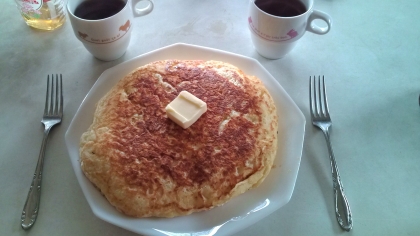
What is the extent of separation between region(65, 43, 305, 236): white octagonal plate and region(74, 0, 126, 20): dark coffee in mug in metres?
0.23

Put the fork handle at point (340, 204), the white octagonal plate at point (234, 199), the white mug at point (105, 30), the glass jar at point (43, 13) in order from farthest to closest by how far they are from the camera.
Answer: the glass jar at point (43, 13)
the white mug at point (105, 30)
the fork handle at point (340, 204)
the white octagonal plate at point (234, 199)

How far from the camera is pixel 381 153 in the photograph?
Answer: 4.28ft

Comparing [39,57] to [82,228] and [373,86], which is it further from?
[373,86]

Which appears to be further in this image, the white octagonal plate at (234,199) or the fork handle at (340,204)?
the fork handle at (340,204)

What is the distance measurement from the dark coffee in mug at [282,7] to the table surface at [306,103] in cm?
25

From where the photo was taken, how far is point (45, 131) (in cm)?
127

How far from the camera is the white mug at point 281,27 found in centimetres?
135

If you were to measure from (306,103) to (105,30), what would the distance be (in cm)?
93

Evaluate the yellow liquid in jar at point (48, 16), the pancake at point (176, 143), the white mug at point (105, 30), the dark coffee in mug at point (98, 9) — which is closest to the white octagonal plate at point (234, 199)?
the pancake at point (176, 143)

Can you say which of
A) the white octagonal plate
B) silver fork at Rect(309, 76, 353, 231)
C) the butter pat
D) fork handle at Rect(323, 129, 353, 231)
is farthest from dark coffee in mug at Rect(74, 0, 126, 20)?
fork handle at Rect(323, 129, 353, 231)

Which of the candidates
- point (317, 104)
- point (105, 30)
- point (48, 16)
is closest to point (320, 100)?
point (317, 104)

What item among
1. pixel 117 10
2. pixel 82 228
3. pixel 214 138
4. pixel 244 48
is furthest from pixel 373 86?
pixel 82 228

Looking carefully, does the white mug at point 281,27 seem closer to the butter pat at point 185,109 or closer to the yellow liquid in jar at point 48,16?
the butter pat at point 185,109

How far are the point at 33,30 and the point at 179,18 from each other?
77 cm
